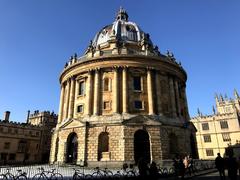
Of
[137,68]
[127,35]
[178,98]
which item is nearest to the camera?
[137,68]

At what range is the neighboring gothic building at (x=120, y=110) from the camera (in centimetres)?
2905

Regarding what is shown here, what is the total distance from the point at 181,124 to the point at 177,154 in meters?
4.83

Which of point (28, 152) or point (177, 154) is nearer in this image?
point (177, 154)

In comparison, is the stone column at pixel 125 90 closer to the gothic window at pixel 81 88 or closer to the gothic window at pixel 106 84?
the gothic window at pixel 106 84

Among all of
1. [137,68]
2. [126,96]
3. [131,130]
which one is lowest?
[131,130]

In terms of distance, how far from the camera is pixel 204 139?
62.8 meters

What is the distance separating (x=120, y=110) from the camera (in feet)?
103

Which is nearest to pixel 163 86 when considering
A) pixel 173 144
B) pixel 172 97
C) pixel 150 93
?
pixel 172 97

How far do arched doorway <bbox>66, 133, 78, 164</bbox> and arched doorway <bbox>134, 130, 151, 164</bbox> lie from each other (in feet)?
29.6

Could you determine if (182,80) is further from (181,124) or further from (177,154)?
(177,154)

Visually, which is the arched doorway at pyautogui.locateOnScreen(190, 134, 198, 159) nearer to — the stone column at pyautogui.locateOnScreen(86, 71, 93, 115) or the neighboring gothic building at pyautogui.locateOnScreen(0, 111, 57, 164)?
the stone column at pyautogui.locateOnScreen(86, 71, 93, 115)

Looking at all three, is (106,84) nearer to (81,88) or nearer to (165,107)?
(81,88)

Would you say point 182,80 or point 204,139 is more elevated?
point 182,80

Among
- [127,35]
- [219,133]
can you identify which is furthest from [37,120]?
[219,133]
